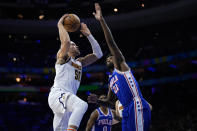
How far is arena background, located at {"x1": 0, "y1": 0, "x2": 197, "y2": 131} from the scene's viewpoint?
17914 millimetres

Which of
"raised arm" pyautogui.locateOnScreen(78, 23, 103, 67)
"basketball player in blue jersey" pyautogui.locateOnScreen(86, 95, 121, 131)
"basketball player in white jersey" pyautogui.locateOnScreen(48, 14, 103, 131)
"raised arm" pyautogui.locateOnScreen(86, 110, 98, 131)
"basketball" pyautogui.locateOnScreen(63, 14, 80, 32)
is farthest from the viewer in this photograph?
"basketball player in blue jersey" pyautogui.locateOnScreen(86, 95, 121, 131)

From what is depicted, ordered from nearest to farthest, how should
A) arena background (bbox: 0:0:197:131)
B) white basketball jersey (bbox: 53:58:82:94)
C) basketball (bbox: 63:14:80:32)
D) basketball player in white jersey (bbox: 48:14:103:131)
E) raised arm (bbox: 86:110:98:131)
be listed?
basketball player in white jersey (bbox: 48:14:103:131) < white basketball jersey (bbox: 53:58:82:94) < basketball (bbox: 63:14:80:32) < raised arm (bbox: 86:110:98:131) < arena background (bbox: 0:0:197:131)

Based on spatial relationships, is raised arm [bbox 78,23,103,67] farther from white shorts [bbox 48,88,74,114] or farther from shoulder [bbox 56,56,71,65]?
white shorts [bbox 48,88,74,114]

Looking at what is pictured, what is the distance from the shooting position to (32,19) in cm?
A: 2017

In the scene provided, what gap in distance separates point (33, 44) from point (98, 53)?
58.1ft

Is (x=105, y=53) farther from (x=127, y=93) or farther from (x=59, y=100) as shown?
(x=59, y=100)

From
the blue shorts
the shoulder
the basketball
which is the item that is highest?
the basketball

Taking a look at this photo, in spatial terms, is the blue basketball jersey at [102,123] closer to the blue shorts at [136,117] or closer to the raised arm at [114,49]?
the blue shorts at [136,117]

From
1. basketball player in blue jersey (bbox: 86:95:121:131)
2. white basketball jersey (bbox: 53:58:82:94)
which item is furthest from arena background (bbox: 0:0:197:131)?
white basketball jersey (bbox: 53:58:82:94)

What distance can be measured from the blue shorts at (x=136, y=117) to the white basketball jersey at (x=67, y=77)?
94 centimetres

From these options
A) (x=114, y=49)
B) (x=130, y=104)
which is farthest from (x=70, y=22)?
(x=130, y=104)

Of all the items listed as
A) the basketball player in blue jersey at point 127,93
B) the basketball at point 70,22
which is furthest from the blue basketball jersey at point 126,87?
the basketball at point 70,22

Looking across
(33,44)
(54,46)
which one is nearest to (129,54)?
(54,46)

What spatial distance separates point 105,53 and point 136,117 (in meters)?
16.2
